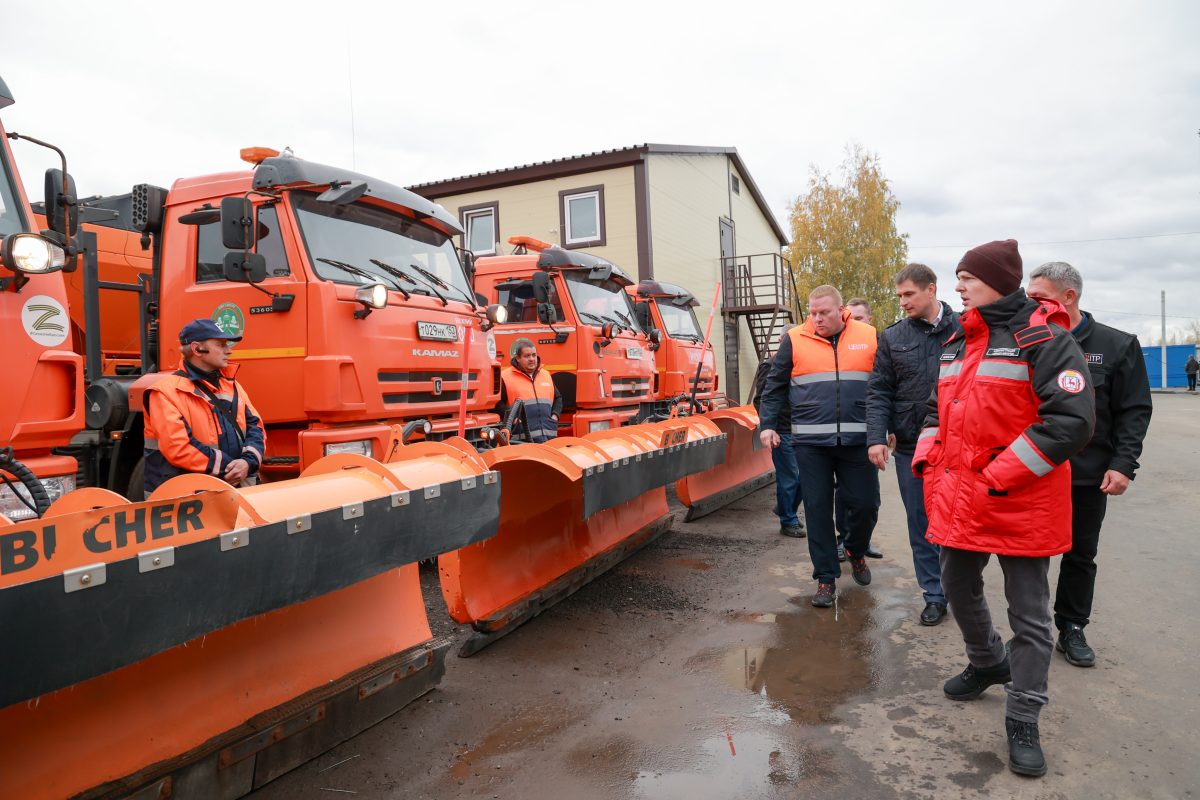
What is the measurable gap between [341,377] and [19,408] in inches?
71.7

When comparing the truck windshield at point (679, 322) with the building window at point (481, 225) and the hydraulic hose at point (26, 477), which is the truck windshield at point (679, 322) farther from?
the hydraulic hose at point (26, 477)

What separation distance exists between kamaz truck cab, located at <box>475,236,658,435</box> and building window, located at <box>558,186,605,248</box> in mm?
7906

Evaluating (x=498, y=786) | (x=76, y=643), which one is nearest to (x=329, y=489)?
(x=76, y=643)

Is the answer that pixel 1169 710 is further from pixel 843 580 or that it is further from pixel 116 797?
pixel 116 797

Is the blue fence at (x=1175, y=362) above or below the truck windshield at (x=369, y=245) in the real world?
below

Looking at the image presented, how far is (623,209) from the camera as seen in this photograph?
1656cm

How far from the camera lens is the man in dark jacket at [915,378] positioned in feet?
14.7

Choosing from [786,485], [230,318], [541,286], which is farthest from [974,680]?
[541,286]

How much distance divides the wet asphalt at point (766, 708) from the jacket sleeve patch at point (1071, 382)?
1.39m

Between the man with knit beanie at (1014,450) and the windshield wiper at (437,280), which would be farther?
the windshield wiper at (437,280)

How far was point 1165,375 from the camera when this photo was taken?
37.9 meters

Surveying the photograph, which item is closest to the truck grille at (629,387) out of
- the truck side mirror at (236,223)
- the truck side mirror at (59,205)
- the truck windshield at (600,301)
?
the truck windshield at (600,301)

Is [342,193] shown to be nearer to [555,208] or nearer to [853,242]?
[555,208]

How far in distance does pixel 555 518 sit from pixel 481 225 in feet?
46.2
